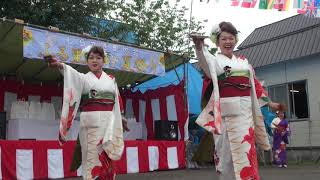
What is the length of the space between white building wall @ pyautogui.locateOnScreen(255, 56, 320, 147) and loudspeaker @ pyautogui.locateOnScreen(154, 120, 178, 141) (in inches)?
180

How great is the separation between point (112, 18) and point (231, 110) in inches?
499

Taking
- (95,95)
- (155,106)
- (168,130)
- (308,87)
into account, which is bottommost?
(168,130)

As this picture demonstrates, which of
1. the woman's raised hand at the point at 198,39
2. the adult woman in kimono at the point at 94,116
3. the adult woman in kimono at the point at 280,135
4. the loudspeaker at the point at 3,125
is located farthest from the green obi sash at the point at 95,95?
the adult woman in kimono at the point at 280,135

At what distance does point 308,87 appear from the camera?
14227 mm

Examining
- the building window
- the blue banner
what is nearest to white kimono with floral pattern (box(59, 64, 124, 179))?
the blue banner

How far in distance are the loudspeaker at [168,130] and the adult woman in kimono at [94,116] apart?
7.17m

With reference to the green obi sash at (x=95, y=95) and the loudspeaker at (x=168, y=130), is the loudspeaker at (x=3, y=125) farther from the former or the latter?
the green obi sash at (x=95, y=95)

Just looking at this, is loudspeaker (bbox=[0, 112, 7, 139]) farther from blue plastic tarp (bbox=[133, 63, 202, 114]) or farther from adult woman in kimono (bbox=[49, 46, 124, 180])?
adult woman in kimono (bbox=[49, 46, 124, 180])

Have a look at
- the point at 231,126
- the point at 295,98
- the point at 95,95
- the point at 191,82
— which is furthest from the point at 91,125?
the point at 295,98

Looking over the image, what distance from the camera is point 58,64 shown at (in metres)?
4.46

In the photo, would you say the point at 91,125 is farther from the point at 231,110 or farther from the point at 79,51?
the point at 79,51

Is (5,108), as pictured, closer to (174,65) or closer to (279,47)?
(174,65)

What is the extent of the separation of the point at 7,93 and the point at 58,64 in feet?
24.4

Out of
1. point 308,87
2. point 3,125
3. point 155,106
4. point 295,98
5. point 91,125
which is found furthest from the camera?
point 295,98
